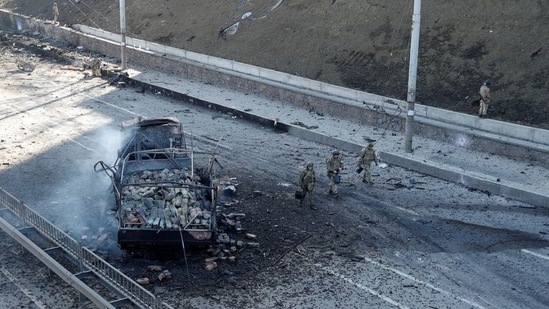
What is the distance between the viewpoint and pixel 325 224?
15.8 m

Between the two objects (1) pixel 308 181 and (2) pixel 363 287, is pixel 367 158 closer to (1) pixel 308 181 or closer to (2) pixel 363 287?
(1) pixel 308 181

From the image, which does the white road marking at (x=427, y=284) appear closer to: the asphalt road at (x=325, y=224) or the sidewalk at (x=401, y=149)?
the asphalt road at (x=325, y=224)

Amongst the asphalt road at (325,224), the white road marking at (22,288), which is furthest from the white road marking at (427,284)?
the white road marking at (22,288)

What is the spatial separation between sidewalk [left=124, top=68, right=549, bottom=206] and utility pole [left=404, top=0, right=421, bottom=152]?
0.50 m

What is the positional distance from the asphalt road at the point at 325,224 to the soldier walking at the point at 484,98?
3767 mm

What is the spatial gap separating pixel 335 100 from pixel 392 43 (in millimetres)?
3894

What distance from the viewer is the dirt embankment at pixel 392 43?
74.6 feet

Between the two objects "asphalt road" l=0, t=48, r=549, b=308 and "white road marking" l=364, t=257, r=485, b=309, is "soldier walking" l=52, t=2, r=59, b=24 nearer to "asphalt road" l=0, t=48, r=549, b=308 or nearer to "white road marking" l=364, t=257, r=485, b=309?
"asphalt road" l=0, t=48, r=549, b=308

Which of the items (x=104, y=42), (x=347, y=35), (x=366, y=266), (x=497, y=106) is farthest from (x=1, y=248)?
(x=104, y=42)

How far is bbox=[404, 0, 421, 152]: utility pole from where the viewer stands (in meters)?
19.2

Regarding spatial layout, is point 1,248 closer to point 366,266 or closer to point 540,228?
point 366,266

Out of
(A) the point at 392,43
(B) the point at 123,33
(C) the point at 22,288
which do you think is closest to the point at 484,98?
(A) the point at 392,43

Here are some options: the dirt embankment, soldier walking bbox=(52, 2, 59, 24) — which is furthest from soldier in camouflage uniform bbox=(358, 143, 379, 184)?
soldier walking bbox=(52, 2, 59, 24)

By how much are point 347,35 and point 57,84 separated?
12.1 m
